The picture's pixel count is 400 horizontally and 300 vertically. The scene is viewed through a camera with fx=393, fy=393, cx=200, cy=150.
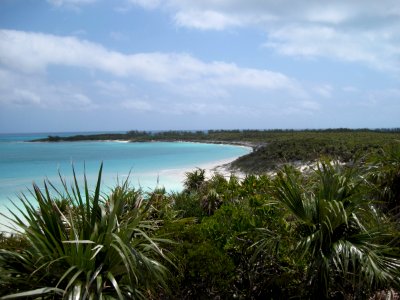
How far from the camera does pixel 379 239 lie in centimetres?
520

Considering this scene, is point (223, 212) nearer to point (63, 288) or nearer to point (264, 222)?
point (264, 222)

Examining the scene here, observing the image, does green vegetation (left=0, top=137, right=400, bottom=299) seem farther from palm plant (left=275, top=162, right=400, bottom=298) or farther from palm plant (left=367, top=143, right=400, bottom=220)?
palm plant (left=367, top=143, right=400, bottom=220)

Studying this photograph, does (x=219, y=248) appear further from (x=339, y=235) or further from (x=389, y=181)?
(x=389, y=181)

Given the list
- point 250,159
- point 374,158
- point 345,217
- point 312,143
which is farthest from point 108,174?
point 345,217

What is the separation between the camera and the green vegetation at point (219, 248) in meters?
3.52

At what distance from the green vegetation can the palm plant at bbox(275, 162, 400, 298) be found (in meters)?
0.01

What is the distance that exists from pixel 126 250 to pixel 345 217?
8.56ft

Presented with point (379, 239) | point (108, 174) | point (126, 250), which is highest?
point (126, 250)

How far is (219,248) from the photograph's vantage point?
18.6ft

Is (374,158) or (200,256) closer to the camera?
(200,256)

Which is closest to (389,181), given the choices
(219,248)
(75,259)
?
(219,248)

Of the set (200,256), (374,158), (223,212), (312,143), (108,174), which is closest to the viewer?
(200,256)

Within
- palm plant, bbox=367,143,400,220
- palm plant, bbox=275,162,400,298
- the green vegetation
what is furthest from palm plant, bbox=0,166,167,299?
palm plant, bbox=367,143,400,220

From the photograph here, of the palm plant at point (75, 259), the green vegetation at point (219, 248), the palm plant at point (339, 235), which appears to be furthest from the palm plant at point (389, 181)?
the palm plant at point (75, 259)
